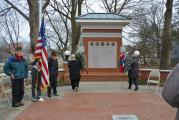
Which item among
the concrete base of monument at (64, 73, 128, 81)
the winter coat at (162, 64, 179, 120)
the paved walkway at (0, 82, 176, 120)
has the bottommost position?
the paved walkway at (0, 82, 176, 120)

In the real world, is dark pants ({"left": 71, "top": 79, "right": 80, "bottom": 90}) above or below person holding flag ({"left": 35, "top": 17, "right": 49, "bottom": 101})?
below

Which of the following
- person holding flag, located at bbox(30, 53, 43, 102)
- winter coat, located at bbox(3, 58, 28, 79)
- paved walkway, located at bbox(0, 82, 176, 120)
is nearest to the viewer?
paved walkway, located at bbox(0, 82, 176, 120)

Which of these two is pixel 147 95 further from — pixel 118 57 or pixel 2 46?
pixel 2 46

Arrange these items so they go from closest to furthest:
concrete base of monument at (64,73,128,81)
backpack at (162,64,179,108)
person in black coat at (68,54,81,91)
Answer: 1. backpack at (162,64,179,108)
2. person in black coat at (68,54,81,91)
3. concrete base of monument at (64,73,128,81)

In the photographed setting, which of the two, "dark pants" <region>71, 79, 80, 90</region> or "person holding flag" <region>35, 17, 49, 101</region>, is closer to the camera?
"person holding flag" <region>35, 17, 49, 101</region>

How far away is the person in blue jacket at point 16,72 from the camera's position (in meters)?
13.2

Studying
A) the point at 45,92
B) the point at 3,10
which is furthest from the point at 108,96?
the point at 3,10

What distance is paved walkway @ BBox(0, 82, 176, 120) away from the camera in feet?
36.7

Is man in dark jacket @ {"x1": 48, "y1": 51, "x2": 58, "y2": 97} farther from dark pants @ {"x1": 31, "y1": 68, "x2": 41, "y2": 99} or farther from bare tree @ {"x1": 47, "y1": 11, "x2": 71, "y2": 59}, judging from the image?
bare tree @ {"x1": 47, "y1": 11, "x2": 71, "y2": 59}

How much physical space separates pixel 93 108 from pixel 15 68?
267 centimetres

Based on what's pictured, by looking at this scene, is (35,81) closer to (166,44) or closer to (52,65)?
(52,65)

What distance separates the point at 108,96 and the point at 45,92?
278 centimetres

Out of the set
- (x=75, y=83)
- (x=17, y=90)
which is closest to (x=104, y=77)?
(x=75, y=83)

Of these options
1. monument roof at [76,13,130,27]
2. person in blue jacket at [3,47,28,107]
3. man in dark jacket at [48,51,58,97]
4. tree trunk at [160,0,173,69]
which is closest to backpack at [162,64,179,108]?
person in blue jacket at [3,47,28,107]
